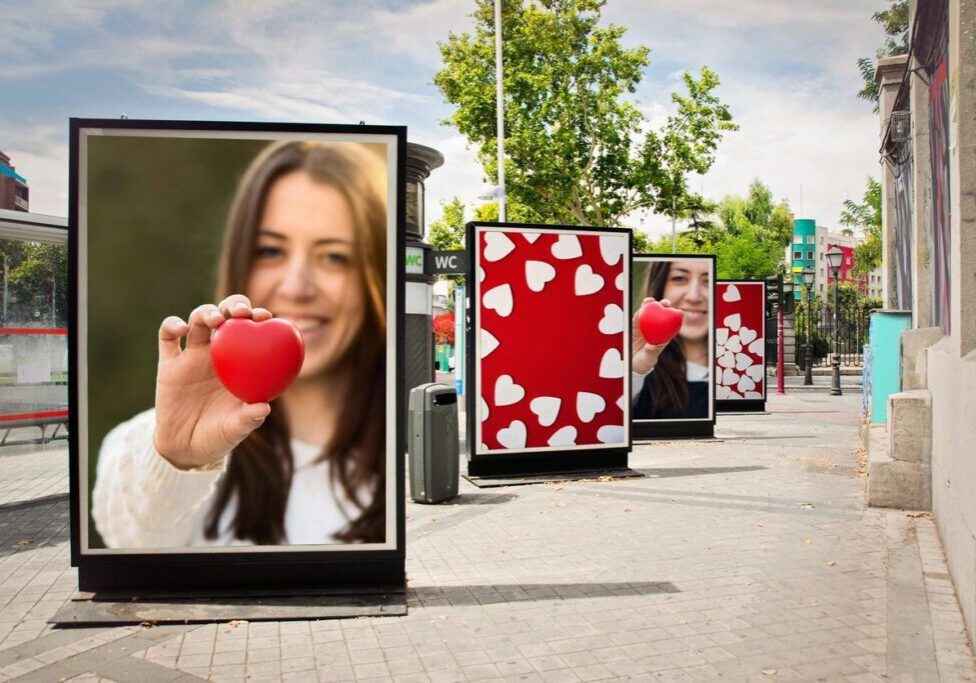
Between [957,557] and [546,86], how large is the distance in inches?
1108

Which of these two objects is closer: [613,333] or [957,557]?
[957,557]

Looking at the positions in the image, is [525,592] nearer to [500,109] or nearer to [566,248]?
[566,248]

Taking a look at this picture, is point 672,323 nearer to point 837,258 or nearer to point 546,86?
point 837,258

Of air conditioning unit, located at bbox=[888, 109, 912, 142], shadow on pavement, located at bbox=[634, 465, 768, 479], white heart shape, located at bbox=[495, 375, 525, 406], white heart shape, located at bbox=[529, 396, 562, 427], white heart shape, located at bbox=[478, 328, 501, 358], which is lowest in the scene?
shadow on pavement, located at bbox=[634, 465, 768, 479]

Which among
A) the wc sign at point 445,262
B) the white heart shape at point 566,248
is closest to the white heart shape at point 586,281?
the white heart shape at point 566,248

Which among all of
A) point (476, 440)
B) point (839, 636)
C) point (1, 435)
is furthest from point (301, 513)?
point (1, 435)

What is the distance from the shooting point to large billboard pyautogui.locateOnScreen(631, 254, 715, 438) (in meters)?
14.3

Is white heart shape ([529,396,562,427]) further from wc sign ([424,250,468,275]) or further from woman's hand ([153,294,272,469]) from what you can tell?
woman's hand ([153,294,272,469])

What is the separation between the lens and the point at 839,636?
4969 mm

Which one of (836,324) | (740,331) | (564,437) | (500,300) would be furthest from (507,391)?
(836,324)

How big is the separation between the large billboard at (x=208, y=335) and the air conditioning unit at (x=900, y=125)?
9.34 metres

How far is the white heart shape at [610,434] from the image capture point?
1104 centimetres

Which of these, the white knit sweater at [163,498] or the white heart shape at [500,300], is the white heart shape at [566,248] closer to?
the white heart shape at [500,300]

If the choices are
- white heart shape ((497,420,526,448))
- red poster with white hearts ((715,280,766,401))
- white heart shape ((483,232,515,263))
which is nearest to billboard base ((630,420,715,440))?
red poster with white hearts ((715,280,766,401))
